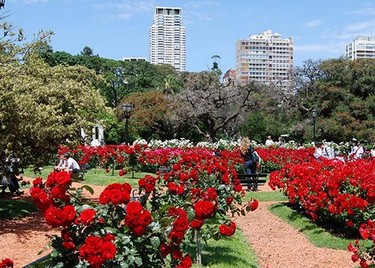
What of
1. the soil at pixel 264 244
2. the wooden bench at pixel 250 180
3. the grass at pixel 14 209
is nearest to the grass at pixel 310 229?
the soil at pixel 264 244

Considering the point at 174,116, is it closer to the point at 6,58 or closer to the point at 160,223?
the point at 6,58

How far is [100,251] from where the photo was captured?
325 cm

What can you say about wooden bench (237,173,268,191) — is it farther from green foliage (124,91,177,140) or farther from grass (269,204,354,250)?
green foliage (124,91,177,140)

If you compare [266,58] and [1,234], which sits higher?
[266,58]

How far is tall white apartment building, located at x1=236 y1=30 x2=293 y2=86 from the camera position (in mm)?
140000

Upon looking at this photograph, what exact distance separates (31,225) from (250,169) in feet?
26.7

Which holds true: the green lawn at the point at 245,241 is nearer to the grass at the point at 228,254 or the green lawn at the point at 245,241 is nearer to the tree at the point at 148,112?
the grass at the point at 228,254

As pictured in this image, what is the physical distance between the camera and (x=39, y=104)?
11.4m

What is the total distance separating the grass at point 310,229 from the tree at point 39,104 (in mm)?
5169

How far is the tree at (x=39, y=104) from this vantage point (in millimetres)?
9984

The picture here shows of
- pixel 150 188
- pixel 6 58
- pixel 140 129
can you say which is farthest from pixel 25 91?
pixel 140 129

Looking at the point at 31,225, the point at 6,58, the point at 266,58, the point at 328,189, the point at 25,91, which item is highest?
the point at 266,58

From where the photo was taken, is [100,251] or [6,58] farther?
[6,58]

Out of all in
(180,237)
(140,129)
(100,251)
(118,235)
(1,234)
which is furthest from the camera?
(140,129)
